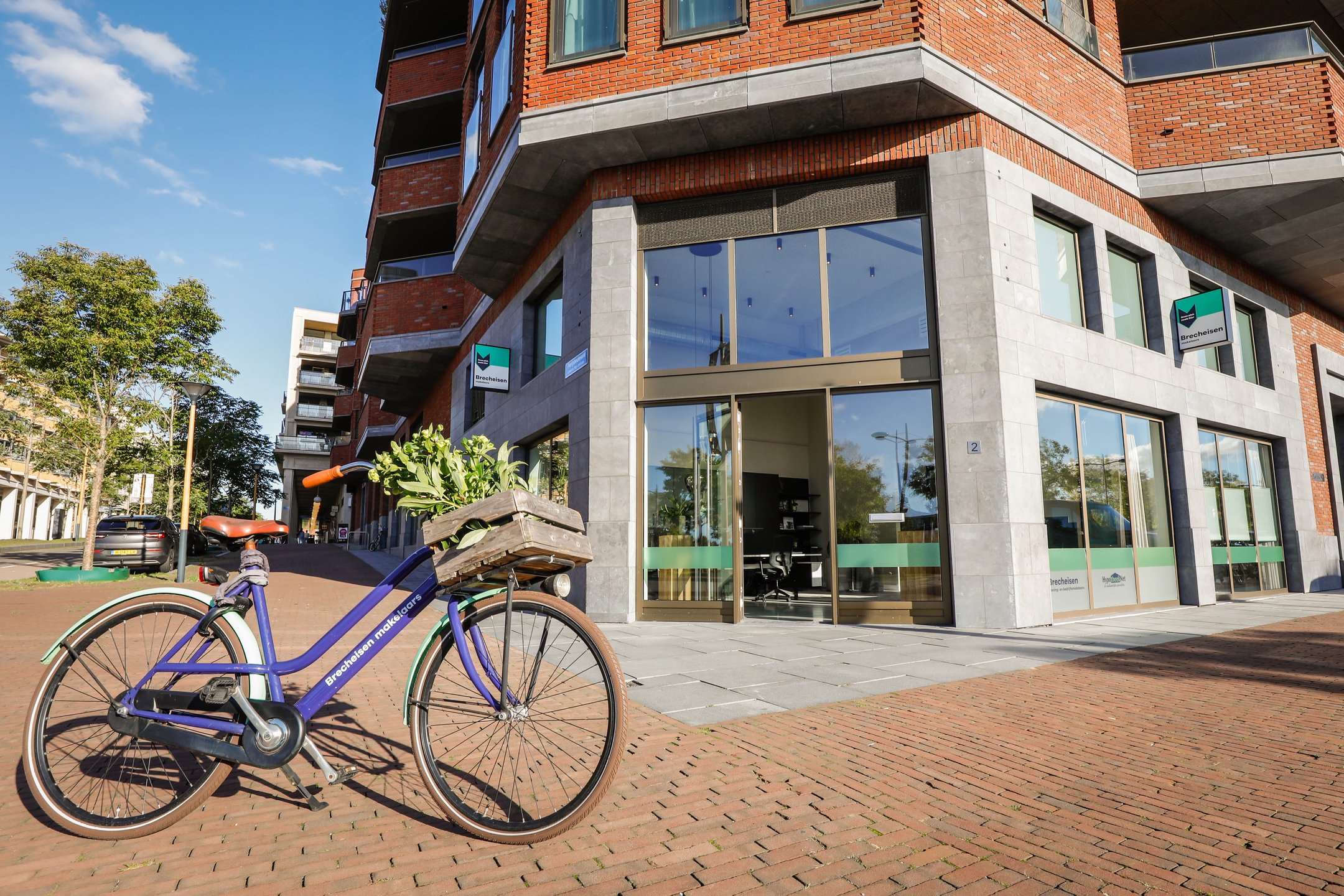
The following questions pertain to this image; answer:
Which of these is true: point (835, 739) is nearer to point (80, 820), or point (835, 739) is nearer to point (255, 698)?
point (255, 698)

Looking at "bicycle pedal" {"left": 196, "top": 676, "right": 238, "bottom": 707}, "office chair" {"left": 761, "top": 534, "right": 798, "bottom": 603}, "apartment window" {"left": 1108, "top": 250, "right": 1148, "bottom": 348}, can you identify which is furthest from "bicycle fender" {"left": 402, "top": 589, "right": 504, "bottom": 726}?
"apartment window" {"left": 1108, "top": 250, "right": 1148, "bottom": 348}

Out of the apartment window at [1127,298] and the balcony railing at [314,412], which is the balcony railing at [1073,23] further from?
the balcony railing at [314,412]

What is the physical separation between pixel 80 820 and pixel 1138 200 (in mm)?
14994

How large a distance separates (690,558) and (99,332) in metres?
16.4

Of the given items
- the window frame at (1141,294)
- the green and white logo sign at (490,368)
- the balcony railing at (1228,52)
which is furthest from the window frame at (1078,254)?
the green and white logo sign at (490,368)

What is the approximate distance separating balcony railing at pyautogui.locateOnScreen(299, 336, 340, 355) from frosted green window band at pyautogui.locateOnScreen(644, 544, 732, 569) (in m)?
73.6

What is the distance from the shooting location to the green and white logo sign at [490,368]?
48.1 feet

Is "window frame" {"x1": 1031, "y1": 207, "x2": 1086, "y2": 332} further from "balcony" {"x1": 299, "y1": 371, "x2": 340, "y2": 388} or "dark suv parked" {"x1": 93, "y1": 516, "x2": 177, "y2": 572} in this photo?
"balcony" {"x1": 299, "y1": 371, "x2": 340, "y2": 388}

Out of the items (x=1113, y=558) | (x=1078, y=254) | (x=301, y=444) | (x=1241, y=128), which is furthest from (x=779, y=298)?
(x=301, y=444)

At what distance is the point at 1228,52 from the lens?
40.0 feet

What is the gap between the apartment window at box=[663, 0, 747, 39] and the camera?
9.96 metres

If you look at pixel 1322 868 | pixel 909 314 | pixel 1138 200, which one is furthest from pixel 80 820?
pixel 1138 200

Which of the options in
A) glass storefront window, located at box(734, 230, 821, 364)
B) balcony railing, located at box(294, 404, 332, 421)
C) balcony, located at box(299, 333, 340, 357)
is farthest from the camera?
balcony, located at box(299, 333, 340, 357)

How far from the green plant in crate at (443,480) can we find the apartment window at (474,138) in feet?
41.0
